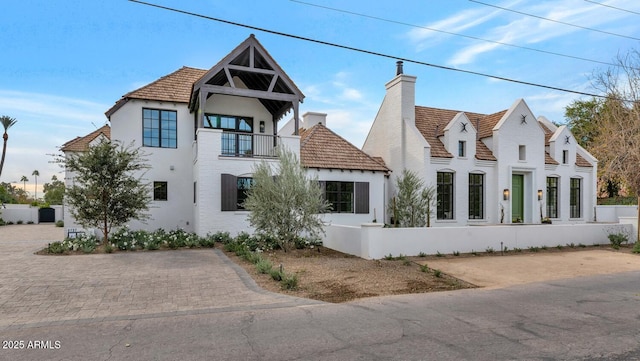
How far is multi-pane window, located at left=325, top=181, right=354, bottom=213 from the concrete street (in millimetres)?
9464

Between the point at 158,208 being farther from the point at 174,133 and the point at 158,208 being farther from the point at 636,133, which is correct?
the point at 636,133

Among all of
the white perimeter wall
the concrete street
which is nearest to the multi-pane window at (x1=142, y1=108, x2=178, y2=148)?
the white perimeter wall

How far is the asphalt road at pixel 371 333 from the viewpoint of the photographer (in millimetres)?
4730

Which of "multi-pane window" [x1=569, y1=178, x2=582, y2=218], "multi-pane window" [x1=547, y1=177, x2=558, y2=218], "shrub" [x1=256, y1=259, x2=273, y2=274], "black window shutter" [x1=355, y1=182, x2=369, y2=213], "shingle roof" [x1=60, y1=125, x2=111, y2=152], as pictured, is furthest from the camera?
"multi-pane window" [x1=569, y1=178, x2=582, y2=218]

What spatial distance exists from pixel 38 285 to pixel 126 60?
8.60 meters

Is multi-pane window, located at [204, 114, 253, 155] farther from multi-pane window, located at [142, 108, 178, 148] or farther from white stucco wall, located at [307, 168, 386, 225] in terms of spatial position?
white stucco wall, located at [307, 168, 386, 225]

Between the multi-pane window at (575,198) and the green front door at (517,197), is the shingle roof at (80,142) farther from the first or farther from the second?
the multi-pane window at (575,198)

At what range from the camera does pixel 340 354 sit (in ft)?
15.4

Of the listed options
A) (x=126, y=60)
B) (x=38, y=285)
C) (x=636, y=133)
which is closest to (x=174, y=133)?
(x=126, y=60)

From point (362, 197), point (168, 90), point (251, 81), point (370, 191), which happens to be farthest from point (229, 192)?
point (370, 191)

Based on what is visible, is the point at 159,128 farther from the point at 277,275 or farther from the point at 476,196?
the point at 476,196

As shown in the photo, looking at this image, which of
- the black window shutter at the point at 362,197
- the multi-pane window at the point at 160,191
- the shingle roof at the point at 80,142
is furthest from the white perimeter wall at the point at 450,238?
the shingle roof at the point at 80,142

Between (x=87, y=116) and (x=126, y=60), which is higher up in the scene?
(x=126, y=60)

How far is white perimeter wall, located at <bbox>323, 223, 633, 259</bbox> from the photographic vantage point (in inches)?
480
